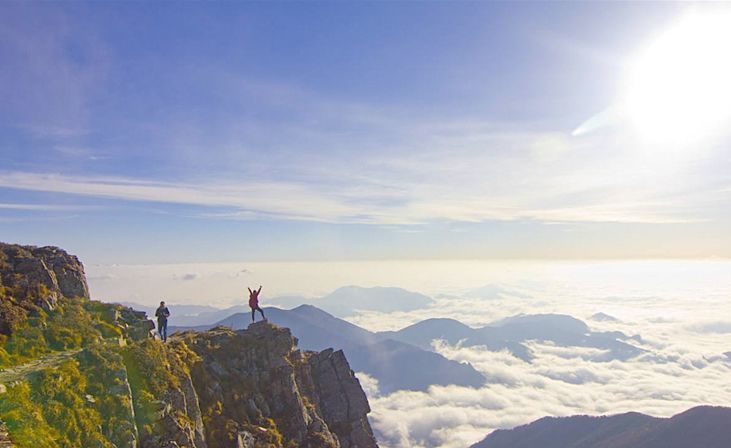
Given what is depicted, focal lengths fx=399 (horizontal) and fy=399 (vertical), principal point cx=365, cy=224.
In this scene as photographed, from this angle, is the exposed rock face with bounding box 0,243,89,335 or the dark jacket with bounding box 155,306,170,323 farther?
the dark jacket with bounding box 155,306,170,323

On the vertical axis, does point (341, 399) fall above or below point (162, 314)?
below

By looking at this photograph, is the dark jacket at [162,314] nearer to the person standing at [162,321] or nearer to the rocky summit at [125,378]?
the person standing at [162,321]

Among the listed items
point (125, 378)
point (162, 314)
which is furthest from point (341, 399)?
point (125, 378)

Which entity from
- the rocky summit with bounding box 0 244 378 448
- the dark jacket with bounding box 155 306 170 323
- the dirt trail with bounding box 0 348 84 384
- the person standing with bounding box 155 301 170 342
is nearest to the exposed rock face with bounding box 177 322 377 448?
the rocky summit with bounding box 0 244 378 448

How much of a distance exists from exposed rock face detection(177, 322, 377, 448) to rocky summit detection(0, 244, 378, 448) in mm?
121

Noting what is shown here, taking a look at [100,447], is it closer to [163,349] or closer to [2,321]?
[163,349]

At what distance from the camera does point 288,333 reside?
51625mm

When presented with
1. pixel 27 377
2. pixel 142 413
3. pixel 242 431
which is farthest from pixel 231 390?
pixel 27 377

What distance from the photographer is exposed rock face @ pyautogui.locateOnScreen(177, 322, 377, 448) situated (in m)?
38.4

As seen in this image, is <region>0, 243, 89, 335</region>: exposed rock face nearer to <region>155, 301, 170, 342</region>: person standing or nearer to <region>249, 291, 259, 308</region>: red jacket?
<region>155, 301, 170, 342</region>: person standing

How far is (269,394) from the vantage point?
4412 centimetres

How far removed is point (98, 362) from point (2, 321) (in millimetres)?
8240

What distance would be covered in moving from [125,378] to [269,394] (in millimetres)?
16707

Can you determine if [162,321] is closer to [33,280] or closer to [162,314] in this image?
[162,314]
